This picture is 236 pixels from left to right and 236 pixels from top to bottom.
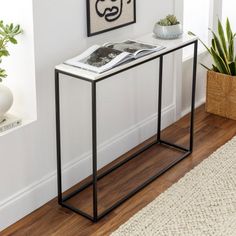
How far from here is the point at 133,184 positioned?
3.15m

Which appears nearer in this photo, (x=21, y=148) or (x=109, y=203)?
(x=21, y=148)

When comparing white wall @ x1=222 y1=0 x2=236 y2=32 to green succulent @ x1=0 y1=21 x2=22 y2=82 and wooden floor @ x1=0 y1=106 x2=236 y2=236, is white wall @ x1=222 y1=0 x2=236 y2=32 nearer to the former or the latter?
wooden floor @ x1=0 y1=106 x2=236 y2=236

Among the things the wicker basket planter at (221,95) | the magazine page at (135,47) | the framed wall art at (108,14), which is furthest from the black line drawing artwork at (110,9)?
the wicker basket planter at (221,95)

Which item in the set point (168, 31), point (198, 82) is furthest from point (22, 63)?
point (198, 82)

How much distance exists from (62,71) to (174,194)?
0.86 meters

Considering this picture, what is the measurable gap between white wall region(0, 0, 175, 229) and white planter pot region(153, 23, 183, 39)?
18 centimetres

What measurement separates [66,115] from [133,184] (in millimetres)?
526

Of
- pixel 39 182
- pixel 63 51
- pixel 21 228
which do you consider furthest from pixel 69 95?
pixel 21 228

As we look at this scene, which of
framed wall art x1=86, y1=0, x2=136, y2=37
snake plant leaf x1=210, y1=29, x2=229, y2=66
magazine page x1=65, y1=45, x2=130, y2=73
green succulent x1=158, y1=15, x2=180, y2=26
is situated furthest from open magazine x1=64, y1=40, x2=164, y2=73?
snake plant leaf x1=210, y1=29, x2=229, y2=66

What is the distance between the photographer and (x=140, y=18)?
131 inches

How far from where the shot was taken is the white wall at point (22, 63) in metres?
2.68

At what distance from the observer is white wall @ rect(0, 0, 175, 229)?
108 inches

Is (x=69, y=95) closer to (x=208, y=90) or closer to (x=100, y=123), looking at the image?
(x=100, y=123)

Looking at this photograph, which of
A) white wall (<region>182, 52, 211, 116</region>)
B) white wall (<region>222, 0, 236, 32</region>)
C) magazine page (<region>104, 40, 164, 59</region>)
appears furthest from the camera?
white wall (<region>222, 0, 236, 32</region>)
